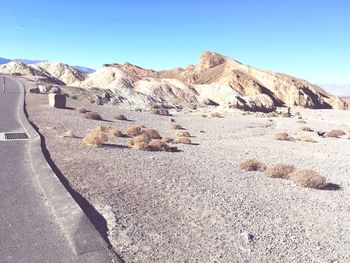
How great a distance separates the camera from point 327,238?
9148mm

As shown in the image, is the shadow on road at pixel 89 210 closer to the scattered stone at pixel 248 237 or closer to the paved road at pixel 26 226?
the paved road at pixel 26 226

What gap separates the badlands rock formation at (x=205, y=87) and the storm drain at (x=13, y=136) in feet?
126

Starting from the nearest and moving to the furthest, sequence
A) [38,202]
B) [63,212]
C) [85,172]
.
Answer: [63,212]
[38,202]
[85,172]

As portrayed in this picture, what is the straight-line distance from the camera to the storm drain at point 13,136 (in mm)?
16097

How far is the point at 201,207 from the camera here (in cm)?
1004

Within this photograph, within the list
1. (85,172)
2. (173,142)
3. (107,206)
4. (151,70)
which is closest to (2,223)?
(107,206)

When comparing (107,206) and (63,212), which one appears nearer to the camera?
(63,212)

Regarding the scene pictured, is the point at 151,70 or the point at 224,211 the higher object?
the point at 151,70

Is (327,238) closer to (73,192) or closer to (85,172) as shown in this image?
(73,192)

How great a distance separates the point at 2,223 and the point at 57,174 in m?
3.86

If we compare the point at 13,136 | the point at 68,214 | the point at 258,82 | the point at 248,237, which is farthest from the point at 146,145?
the point at 258,82

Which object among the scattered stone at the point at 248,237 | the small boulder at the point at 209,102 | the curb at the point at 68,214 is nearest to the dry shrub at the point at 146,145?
the curb at the point at 68,214

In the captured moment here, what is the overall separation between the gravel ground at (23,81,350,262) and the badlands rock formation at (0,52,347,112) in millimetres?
41619

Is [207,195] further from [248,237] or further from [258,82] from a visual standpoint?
[258,82]
